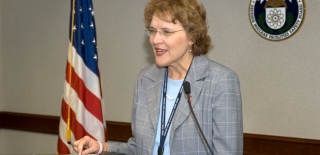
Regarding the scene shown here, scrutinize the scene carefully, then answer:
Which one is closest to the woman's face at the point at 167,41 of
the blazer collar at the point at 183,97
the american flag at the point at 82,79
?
the blazer collar at the point at 183,97

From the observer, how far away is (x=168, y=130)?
2.32 meters

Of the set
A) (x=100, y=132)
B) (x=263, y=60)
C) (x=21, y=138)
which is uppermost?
(x=263, y=60)

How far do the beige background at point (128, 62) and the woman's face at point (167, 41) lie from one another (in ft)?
5.00

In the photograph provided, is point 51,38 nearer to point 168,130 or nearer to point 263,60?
point 263,60

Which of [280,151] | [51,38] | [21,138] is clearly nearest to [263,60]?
[280,151]

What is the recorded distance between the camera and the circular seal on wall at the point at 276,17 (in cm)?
362

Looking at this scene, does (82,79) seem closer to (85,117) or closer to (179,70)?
(85,117)

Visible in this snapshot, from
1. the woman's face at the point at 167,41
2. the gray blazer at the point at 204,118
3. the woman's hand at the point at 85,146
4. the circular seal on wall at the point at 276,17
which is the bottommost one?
the woman's hand at the point at 85,146

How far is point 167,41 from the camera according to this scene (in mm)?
2365

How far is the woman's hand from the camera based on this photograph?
216cm

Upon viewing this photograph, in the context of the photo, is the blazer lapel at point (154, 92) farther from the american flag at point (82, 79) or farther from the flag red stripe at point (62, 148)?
the flag red stripe at point (62, 148)

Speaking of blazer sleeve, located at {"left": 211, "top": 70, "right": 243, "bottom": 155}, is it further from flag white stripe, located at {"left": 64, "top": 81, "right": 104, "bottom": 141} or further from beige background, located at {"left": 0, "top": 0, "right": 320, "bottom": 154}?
flag white stripe, located at {"left": 64, "top": 81, "right": 104, "bottom": 141}

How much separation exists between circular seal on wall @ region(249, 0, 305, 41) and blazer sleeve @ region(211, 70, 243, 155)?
152cm

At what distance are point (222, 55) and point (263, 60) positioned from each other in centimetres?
36
